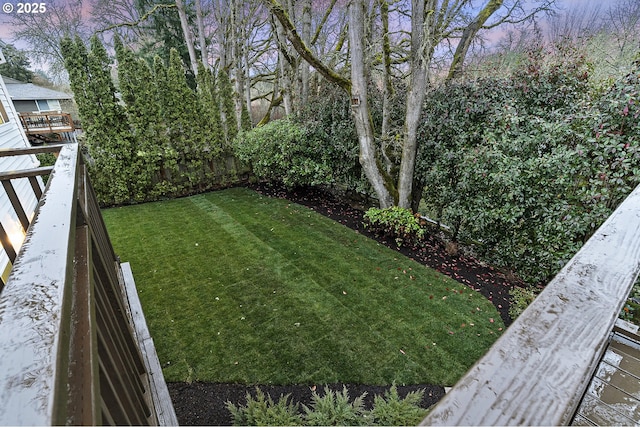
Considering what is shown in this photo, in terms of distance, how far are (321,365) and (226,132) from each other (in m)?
8.16

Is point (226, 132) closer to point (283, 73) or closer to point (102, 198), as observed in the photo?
point (283, 73)

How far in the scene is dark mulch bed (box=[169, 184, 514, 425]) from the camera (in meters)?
2.75

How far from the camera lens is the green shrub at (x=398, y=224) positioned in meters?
5.68

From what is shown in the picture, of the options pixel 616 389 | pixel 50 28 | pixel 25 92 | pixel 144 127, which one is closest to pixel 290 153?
pixel 144 127

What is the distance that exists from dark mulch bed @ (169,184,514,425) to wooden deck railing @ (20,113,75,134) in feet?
42.8

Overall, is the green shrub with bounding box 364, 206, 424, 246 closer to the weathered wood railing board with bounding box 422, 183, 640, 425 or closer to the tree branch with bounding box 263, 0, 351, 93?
the tree branch with bounding box 263, 0, 351, 93

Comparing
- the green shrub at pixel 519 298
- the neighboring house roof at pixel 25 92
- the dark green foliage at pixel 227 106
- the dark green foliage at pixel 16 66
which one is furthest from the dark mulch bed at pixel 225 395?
the dark green foliage at pixel 16 66

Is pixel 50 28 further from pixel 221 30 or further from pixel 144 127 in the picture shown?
pixel 144 127

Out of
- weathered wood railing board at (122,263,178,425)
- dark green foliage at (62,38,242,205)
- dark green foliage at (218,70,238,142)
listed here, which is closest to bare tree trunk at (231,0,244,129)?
dark green foliage at (218,70,238,142)

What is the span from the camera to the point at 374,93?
696 cm

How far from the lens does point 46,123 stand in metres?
16.3

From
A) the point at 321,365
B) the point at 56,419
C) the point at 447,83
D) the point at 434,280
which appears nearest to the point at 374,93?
the point at 447,83

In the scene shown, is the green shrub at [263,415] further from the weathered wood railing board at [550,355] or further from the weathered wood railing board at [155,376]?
the weathered wood railing board at [550,355]

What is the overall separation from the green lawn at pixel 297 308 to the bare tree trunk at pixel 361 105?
1.26m
